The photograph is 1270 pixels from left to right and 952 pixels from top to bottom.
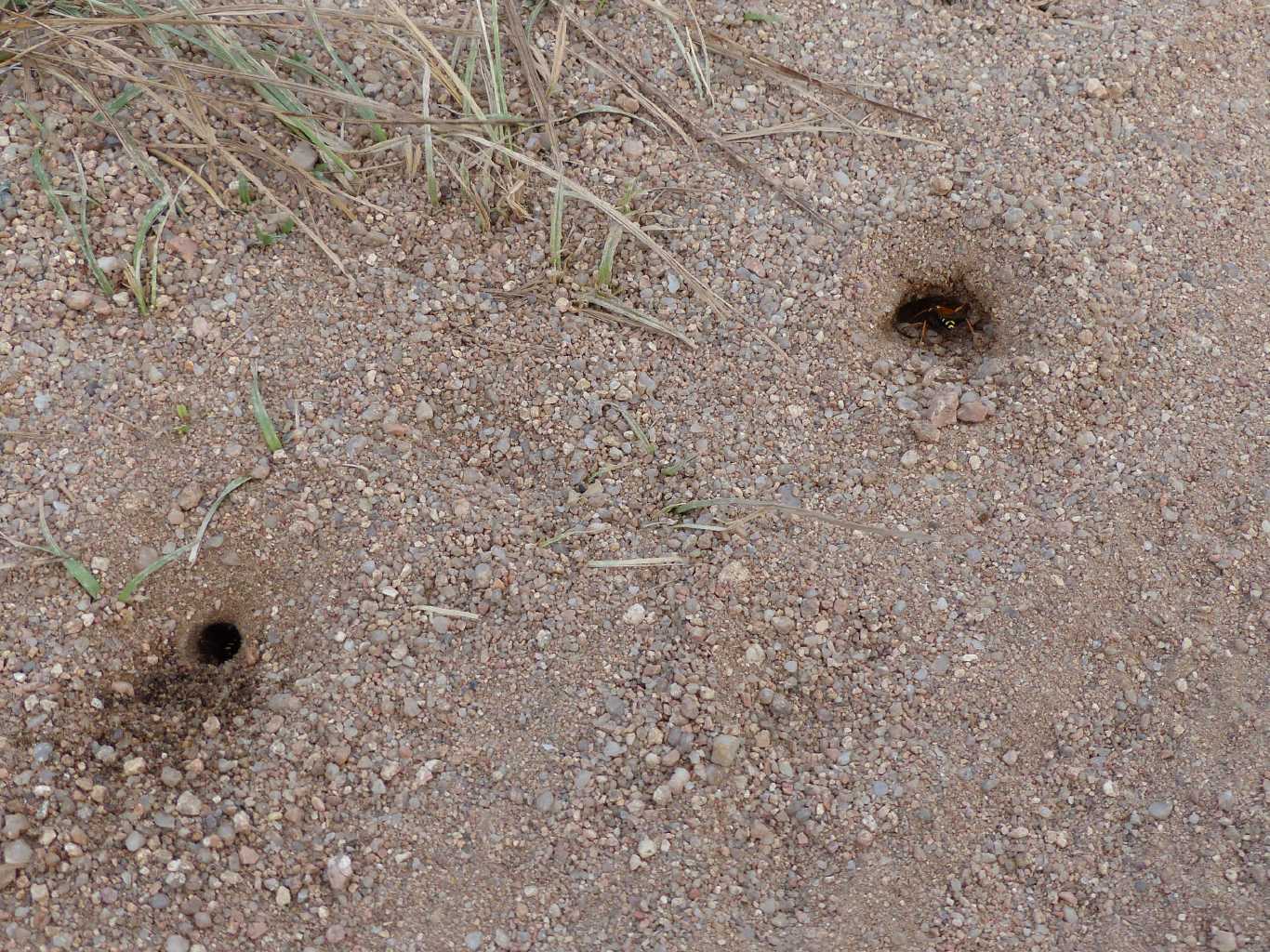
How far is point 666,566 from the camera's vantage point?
2188mm

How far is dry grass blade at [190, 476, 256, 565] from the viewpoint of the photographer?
2125mm

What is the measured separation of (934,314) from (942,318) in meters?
0.02

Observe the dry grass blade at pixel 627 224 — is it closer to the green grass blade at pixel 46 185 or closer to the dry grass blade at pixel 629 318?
the dry grass blade at pixel 629 318

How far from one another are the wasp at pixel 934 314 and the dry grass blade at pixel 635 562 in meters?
0.78

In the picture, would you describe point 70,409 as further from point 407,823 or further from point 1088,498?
point 1088,498

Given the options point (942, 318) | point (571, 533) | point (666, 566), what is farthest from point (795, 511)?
point (942, 318)

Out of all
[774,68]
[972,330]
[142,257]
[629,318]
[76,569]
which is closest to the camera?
[76,569]

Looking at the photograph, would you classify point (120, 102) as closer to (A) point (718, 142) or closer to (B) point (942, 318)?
(A) point (718, 142)

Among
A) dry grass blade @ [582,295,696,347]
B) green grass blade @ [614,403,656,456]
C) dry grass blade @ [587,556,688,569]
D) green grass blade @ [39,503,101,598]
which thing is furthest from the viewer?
dry grass blade @ [582,295,696,347]

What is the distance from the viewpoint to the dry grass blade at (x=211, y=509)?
2.12 m

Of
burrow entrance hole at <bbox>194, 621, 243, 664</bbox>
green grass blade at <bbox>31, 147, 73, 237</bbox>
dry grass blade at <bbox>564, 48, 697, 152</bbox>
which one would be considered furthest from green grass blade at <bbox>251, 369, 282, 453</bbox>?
dry grass blade at <bbox>564, 48, 697, 152</bbox>

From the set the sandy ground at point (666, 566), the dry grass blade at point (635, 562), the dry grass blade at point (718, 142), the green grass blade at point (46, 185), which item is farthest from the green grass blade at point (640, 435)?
the green grass blade at point (46, 185)

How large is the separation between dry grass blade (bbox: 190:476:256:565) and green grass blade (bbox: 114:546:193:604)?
0.04 ft

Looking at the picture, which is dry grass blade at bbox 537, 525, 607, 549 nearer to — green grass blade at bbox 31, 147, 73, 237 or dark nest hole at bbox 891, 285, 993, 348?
dark nest hole at bbox 891, 285, 993, 348
